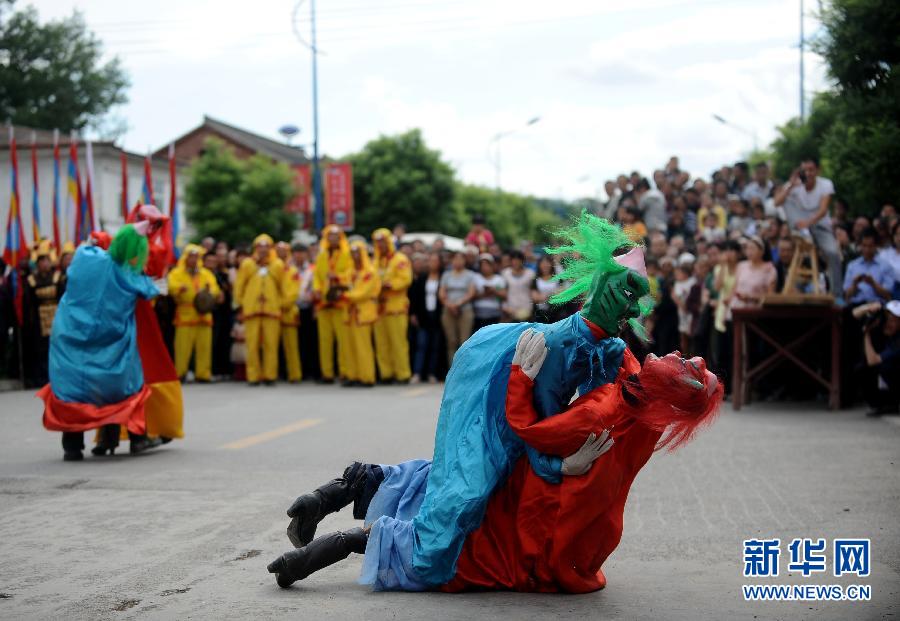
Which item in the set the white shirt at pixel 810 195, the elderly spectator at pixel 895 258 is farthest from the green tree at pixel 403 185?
the elderly spectator at pixel 895 258

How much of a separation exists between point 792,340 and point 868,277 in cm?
121

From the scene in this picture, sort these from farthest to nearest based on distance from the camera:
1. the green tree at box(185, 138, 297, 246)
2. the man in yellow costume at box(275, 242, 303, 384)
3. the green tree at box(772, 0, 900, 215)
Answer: the green tree at box(185, 138, 297, 246) < the man in yellow costume at box(275, 242, 303, 384) < the green tree at box(772, 0, 900, 215)

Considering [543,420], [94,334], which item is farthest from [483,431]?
[94,334]

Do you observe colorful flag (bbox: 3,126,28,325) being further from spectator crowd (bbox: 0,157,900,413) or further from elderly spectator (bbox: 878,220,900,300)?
elderly spectator (bbox: 878,220,900,300)

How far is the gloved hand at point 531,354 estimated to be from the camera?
16.1 ft

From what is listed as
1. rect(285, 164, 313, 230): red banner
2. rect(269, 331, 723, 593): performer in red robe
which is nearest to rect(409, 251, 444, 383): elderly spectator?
rect(269, 331, 723, 593): performer in red robe

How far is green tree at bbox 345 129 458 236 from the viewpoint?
55.6m

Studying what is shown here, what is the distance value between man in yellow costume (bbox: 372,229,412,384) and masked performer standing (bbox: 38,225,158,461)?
7.72m

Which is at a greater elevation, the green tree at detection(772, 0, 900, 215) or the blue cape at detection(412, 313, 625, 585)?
the green tree at detection(772, 0, 900, 215)

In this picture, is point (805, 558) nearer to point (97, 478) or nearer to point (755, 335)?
point (97, 478)

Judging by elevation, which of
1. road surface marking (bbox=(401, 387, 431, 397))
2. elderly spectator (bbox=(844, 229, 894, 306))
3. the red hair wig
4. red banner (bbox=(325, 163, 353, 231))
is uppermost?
red banner (bbox=(325, 163, 353, 231))

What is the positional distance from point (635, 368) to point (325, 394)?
35.4 ft

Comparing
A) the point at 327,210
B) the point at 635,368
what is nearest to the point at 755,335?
the point at 635,368

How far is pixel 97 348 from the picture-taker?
31.1 feet
